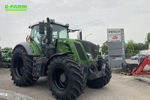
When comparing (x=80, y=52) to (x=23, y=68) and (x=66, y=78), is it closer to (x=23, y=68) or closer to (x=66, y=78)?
(x=66, y=78)

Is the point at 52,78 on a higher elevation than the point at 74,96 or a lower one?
higher

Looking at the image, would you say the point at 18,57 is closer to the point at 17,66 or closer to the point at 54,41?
the point at 17,66

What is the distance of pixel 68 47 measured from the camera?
4578mm

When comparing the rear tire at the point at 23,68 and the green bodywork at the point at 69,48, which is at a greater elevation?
the green bodywork at the point at 69,48

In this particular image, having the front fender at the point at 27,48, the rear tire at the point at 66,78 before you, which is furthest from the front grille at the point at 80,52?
the front fender at the point at 27,48

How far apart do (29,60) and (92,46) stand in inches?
93.7

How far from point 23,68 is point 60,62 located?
2.18 m

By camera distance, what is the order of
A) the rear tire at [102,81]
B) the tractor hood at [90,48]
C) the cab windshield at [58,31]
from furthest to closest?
the cab windshield at [58,31] < the rear tire at [102,81] < the tractor hood at [90,48]

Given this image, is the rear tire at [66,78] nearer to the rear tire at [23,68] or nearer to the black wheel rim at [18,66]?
the rear tire at [23,68]

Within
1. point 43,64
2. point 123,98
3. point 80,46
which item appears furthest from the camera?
point 43,64

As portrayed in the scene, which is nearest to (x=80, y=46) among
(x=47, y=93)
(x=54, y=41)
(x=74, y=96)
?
(x=54, y=41)

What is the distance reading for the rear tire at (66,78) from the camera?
3.70 metres

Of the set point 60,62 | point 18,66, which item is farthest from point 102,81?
point 18,66

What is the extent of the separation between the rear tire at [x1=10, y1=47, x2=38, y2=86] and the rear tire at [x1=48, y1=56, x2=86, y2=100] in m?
1.34
